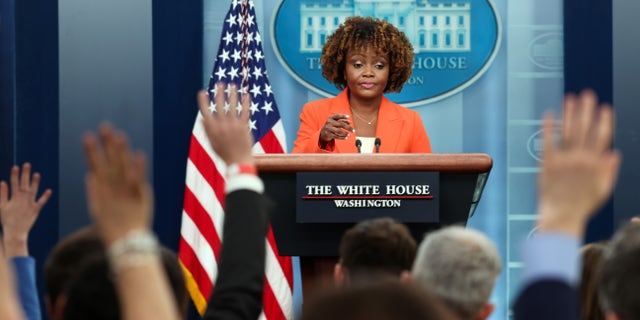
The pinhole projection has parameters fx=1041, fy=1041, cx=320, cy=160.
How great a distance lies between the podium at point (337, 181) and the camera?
143 inches

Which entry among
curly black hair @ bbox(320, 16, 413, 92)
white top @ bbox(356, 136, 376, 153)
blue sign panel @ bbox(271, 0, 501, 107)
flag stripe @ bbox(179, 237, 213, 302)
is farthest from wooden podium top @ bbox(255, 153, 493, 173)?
blue sign panel @ bbox(271, 0, 501, 107)

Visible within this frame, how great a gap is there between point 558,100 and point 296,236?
10.1 feet

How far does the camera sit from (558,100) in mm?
6312

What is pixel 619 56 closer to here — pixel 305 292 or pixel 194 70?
pixel 194 70

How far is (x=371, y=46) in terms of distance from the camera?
512 centimetres

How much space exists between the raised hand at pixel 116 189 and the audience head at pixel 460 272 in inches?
29.5

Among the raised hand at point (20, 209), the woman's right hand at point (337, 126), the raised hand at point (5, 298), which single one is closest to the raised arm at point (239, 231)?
the raised hand at point (5, 298)

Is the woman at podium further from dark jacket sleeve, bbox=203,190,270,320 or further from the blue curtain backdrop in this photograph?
dark jacket sleeve, bbox=203,190,270,320

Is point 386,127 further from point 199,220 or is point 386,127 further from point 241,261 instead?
point 241,261

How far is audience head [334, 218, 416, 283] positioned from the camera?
2.45m

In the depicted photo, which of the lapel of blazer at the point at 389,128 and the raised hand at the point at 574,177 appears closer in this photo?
the raised hand at the point at 574,177

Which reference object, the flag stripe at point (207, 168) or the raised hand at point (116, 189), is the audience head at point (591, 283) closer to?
the raised hand at point (116, 189)

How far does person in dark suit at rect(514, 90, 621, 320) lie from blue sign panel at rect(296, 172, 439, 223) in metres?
2.20

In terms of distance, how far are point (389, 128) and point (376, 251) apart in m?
2.53
